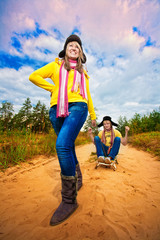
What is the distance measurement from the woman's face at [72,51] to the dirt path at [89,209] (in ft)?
6.79

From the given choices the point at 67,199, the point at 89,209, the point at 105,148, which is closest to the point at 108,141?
the point at 105,148

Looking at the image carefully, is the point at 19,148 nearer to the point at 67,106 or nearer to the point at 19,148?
the point at 19,148

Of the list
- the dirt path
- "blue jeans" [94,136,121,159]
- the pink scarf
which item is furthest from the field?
the pink scarf

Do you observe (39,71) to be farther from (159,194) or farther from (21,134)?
(21,134)

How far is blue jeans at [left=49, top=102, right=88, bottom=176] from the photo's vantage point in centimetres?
125

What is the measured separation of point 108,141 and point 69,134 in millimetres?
2417

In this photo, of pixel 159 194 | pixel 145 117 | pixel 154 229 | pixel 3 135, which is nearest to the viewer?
pixel 154 229

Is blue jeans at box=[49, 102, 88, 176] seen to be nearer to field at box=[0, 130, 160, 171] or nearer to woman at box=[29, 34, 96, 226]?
woman at box=[29, 34, 96, 226]

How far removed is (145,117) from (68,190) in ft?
49.6

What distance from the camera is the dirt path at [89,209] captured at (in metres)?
1.09

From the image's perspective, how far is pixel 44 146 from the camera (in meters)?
4.36

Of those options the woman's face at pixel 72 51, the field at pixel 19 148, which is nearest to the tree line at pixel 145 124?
the field at pixel 19 148

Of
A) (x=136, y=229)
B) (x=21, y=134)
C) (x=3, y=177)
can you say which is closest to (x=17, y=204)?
(x=3, y=177)

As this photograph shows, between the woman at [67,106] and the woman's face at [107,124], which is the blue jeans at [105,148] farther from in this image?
the woman at [67,106]
